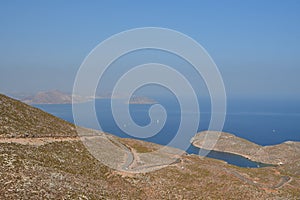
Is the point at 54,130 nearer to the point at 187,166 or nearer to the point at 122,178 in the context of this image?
the point at 122,178

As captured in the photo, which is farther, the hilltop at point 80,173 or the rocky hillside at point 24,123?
the rocky hillside at point 24,123

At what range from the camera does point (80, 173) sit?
50219 millimetres

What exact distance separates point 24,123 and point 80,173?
2531 centimetres

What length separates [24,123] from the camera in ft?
222

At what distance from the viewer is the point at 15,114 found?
2776 inches

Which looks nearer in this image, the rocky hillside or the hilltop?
the hilltop

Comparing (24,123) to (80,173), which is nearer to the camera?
(80,173)

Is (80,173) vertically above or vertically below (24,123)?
above

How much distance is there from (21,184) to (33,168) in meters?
7.07

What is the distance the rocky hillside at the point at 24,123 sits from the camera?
59969 mm

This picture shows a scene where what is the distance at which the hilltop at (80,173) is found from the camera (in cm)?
3719

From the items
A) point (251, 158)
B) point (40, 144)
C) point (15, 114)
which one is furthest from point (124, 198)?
point (251, 158)

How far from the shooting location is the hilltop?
37188 millimetres

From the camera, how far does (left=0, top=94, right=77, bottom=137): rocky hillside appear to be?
59969 mm
